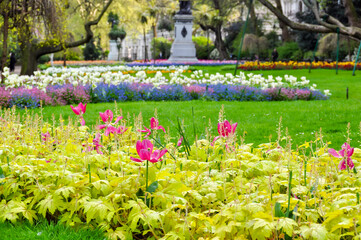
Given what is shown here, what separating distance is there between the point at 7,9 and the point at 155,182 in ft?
37.0

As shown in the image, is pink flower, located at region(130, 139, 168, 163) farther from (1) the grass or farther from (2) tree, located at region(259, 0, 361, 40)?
(2) tree, located at region(259, 0, 361, 40)

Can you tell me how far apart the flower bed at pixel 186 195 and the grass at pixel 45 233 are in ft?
0.19

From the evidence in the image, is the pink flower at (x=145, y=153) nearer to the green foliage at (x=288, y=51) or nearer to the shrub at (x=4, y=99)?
the shrub at (x=4, y=99)

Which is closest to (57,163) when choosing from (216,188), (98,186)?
(98,186)

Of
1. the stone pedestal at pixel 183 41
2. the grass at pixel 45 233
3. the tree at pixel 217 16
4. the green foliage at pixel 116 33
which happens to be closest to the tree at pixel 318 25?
the grass at pixel 45 233

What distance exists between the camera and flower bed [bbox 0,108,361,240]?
2.44 meters

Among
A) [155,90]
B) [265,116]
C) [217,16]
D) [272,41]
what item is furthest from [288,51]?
[265,116]

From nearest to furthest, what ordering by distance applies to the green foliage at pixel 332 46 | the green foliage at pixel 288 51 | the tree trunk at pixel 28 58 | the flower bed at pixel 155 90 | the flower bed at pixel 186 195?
the flower bed at pixel 186 195 → the flower bed at pixel 155 90 → the tree trunk at pixel 28 58 → the green foliage at pixel 332 46 → the green foliage at pixel 288 51

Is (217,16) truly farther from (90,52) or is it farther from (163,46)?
(90,52)

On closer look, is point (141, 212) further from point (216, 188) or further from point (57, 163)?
point (57, 163)

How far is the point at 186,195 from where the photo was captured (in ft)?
9.71

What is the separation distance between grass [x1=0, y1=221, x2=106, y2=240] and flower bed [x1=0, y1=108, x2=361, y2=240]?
6 centimetres

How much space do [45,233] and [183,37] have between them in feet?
104

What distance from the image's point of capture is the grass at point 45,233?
107 inches
